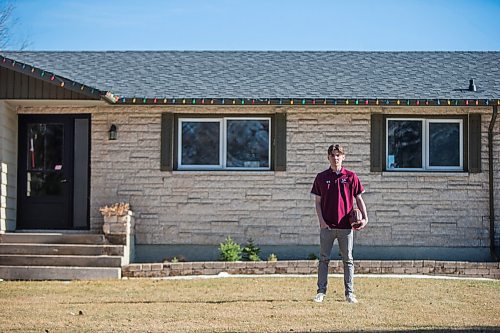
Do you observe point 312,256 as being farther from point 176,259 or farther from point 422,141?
point 422,141

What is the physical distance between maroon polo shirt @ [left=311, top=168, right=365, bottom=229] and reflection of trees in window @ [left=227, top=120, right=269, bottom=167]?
5906mm

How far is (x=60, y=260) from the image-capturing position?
15.0 metres

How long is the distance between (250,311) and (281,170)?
6346 millimetres

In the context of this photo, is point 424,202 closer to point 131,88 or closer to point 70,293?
point 131,88

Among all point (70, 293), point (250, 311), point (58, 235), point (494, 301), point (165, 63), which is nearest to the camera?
point (250, 311)

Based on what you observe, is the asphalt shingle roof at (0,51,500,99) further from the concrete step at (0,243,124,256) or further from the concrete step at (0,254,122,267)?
the concrete step at (0,254,122,267)

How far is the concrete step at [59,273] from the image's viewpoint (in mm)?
14586

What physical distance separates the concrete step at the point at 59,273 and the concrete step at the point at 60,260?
25 cm

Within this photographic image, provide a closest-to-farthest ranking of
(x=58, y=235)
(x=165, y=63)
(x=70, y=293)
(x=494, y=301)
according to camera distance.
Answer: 1. (x=494, y=301)
2. (x=70, y=293)
3. (x=58, y=235)
4. (x=165, y=63)

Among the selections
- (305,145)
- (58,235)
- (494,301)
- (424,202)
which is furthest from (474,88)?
(58,235)

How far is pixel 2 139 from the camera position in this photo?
53.0 feet

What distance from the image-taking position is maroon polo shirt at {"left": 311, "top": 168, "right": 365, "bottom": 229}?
10.8m

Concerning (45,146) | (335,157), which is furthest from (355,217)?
(45,146)

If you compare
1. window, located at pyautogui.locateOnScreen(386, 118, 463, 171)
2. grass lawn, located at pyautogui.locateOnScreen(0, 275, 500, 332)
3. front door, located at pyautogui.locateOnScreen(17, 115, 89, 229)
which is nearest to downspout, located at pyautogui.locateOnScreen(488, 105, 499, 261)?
window, located at pyautogui.locateOnScreen(386, 118, 463, 171)
